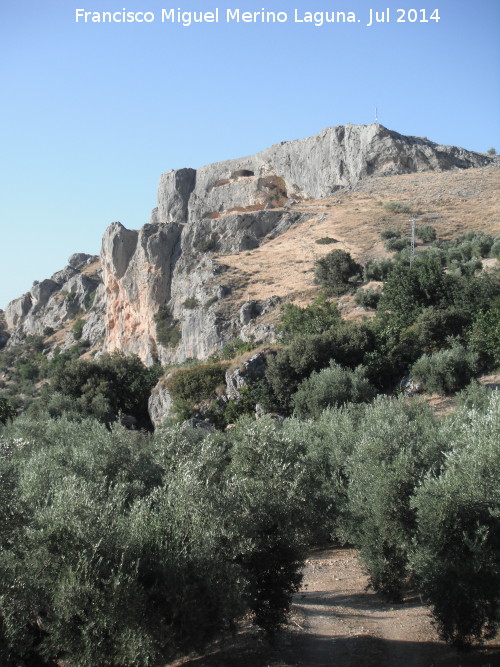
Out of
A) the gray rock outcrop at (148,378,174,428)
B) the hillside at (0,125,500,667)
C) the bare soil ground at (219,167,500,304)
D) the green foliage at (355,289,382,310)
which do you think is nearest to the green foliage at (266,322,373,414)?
the hillside at (0,125,500,667)

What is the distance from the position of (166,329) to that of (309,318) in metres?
17.0

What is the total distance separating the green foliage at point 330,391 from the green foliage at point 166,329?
2108 cm

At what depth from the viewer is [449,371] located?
23.5 metres


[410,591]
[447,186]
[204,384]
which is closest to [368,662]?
[410,591]

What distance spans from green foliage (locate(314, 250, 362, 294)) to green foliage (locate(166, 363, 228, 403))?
10.9 m

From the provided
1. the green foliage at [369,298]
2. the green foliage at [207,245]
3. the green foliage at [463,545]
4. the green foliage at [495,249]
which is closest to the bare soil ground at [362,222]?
the green foliage at [207,245]

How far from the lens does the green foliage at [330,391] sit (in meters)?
23.2

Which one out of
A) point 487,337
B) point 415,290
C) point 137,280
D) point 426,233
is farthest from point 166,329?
point 487,337

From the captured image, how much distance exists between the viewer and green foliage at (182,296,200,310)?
42244 millimetres

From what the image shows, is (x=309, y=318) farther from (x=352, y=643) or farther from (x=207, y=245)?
(x=352, y=643)

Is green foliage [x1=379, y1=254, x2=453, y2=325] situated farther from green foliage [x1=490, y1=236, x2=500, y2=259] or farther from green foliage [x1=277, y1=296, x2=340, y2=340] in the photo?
green foliage [x1=490, y1=236, x2=500, y2=259]

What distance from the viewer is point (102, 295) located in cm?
6488

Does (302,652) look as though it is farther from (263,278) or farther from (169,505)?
(263,278)

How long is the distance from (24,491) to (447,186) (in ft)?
162
